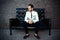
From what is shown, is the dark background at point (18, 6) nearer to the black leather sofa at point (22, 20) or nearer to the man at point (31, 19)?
the black leather sofa at point (22, 20)

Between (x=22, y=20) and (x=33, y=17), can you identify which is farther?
(x=22, y=20)

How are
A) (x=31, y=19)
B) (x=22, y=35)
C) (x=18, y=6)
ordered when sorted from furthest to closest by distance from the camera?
(x=18, y=6) < (x=22, y=35) < (x=31, y=19)

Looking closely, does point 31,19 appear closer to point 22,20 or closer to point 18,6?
point 22,20

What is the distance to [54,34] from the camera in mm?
5309

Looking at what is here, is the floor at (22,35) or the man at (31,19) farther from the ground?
the man at (31,19)

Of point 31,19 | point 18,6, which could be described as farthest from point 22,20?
point 18,6

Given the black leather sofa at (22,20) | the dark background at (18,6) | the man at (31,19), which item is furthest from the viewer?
the dark background at (18,6)

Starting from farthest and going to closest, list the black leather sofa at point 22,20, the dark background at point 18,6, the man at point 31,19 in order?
1. the dark background at point 18,6
2. the black leather sofa at point 22,20
3. the man at point 31,19

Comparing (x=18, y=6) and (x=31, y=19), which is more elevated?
(x=18, y=6)

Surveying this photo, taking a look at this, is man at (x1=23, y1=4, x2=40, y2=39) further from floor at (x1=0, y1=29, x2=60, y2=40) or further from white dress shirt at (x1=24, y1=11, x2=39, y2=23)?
floor at (x1=0, y1=29, x2=60, y2=40)

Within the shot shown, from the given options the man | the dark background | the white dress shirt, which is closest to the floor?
the man

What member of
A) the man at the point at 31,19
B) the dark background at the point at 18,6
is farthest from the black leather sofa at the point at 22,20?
the dark background at the point at 18,6

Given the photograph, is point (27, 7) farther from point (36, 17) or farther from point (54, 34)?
point (54, 34)

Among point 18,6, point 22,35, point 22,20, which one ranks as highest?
point 18,6
